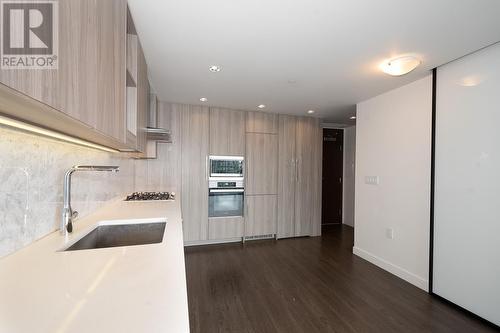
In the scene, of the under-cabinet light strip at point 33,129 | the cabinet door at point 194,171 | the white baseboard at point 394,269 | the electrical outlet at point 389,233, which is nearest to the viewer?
the under-cabinet light strip at point 33,129

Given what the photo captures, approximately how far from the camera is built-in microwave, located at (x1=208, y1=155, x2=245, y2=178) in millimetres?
3771

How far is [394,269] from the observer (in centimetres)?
275

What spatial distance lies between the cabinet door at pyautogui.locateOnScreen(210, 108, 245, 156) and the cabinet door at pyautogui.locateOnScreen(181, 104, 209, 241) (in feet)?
0.40

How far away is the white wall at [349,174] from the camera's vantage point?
5145mm

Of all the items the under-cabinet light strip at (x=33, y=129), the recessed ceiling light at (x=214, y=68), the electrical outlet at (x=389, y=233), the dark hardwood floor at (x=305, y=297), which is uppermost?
the recessed ceiling light at (x=214, y=68)

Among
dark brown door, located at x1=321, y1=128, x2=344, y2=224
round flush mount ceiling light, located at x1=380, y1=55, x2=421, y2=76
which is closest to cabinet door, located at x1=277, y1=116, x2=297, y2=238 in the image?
Answer: dark brown door, located at x1=321, y1=128, x2=344, y2=224

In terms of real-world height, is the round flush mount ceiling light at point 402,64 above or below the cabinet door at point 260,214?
above

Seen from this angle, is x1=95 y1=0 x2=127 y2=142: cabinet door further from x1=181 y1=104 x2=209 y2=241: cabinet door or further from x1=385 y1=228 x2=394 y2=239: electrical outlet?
x1=385 y1=228 x2=394 y2=239: electrical outlet

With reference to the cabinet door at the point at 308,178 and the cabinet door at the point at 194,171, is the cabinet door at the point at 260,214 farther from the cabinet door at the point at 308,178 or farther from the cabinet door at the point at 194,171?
the cabinet door at the point at 194,171

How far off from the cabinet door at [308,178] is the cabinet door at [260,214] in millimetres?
508

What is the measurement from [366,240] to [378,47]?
261 cm

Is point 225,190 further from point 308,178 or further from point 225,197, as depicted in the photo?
point 308,178

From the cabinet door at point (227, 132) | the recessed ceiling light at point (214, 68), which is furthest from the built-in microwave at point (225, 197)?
the recessed ceiling light at point (214, 68)

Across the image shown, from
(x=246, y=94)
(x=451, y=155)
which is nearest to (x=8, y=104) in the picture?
(x=246, y=94)
